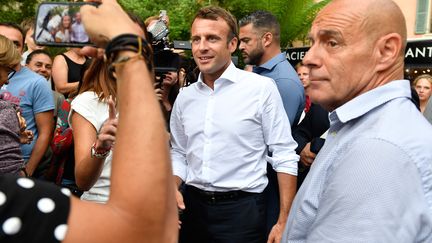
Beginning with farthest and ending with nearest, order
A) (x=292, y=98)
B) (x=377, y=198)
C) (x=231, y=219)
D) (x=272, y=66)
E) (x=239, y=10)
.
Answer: (x=239, y=10), (x=272, y=66), (x=292, y=98), (x=231, y=219), (x=377, y=198)

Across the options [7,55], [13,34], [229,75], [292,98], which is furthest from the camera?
[13,34]

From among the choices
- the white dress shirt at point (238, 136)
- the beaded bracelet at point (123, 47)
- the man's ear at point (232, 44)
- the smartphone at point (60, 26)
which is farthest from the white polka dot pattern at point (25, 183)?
the man's ear at point (232, 44)

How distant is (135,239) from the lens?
0.91 metres

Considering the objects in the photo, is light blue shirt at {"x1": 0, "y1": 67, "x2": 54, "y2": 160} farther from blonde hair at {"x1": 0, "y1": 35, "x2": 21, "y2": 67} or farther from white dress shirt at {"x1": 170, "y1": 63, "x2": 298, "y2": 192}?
white dress shirt at {"x1": 170, "y1": 63, "x2": 298, "y2": 192}

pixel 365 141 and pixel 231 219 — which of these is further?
pixel 231 219

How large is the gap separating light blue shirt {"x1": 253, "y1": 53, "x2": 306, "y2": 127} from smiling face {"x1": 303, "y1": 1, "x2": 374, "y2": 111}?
5.62ft

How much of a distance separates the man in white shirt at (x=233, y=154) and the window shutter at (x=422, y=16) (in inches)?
427

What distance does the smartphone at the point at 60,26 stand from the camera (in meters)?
1.22

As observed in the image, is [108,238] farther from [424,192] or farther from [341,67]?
[341,67]

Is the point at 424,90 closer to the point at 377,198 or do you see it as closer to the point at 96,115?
the point at 96,115

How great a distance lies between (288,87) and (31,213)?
2620 mm

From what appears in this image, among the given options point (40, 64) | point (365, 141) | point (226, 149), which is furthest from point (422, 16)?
point (365, 141)

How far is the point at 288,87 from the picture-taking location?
3299 millimetres

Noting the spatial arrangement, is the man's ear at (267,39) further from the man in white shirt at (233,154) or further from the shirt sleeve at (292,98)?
the man in white shirt at (233,154)
